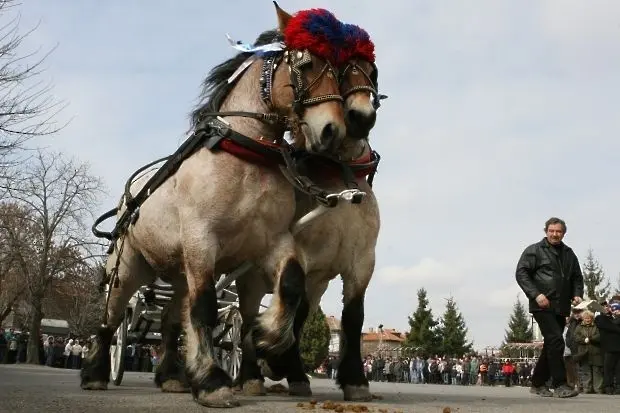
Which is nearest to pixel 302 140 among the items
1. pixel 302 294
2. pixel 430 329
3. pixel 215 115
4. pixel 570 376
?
pixel 215 115

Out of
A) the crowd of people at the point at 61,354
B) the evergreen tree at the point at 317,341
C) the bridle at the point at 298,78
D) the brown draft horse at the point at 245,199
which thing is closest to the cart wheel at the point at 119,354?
the brown draft horse at the point at 245,199

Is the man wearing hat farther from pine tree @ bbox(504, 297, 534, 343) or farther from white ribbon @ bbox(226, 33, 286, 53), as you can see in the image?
pine tree @ bbox(504, 297, 534, 343)

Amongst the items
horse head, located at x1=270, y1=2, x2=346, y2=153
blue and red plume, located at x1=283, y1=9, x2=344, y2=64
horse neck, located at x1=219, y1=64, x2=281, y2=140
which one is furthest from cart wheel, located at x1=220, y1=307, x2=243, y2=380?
blue and red plume, located at x1=283, y1=9, x2=344, y2=64

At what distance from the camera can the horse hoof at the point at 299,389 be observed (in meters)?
8.55

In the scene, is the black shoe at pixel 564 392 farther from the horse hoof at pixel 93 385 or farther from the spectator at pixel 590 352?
the spectator at pixel 590 352

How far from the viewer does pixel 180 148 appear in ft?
25.5

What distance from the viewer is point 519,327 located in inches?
3327

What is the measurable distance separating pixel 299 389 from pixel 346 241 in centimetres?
168

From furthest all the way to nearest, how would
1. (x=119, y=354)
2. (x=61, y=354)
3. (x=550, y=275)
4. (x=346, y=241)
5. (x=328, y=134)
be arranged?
(x=61, y=354), (x=119, y=354), (x=550, y=275), (x=346, y=241), (x=328, y=134)

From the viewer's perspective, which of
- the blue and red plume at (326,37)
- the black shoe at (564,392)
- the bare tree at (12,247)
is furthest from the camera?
the bare tree at (12,247)

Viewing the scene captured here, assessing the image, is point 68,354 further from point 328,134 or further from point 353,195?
point 328,134

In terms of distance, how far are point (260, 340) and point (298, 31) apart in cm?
259

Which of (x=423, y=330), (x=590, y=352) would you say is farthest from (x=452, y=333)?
(x=590, y=352)

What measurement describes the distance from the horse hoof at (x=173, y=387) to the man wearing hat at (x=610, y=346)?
25.6 feet
